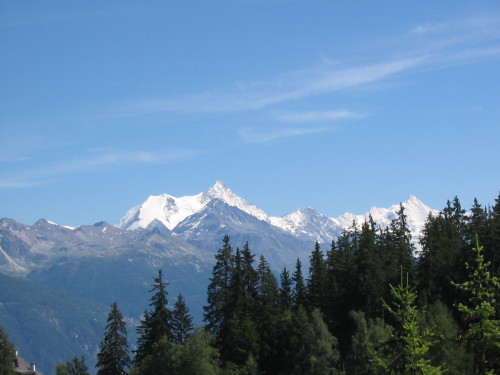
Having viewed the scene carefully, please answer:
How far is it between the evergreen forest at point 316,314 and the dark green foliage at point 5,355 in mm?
9074

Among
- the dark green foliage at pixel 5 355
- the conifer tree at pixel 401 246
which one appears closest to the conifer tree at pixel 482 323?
the conifer tree at pixel 401 246

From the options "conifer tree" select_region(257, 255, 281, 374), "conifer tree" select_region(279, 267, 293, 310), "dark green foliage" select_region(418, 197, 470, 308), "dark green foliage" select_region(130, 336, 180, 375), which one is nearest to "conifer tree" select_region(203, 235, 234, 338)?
"conifer tree" select_region(257, 255, 281, 374)

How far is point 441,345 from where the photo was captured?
7394 cm

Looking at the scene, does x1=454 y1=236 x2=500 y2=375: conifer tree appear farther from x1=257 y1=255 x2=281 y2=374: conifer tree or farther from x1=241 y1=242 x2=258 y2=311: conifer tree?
x1=241 y1=242 x2=258 y2=311: conifer tree

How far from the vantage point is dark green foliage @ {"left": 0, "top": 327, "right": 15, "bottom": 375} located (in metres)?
103

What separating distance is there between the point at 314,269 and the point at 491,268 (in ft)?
93.1

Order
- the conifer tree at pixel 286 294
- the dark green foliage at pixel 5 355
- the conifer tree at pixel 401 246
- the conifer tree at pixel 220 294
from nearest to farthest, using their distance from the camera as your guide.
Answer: the conifer tree at pixel 401 246, the dark green foliage at pixel 5 355, the conifer tree at pixel 220 294, the conifer tree at pixel 286 294

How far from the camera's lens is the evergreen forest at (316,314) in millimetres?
84938

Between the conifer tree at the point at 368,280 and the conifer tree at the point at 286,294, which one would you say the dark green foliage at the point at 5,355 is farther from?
the conifer tree at the point at 368,280

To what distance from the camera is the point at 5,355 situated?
347ft

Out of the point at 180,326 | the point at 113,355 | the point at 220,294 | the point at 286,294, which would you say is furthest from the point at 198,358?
the point at 286,294

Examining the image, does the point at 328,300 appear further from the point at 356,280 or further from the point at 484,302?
the point at 484,302

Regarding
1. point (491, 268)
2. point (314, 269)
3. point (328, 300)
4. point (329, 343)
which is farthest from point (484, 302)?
point (314, 269)

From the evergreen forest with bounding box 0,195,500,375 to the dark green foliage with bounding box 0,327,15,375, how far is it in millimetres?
9074
